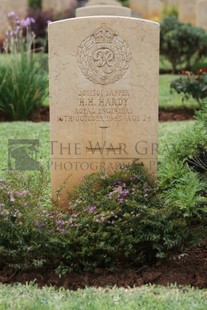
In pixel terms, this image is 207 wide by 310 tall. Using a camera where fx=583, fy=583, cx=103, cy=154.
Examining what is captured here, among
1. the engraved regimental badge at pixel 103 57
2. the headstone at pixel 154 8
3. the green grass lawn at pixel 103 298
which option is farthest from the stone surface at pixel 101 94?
the headstone at pixel 154 8

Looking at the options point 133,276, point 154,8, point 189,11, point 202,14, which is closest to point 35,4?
point 154,8

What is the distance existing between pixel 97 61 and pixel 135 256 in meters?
1.51

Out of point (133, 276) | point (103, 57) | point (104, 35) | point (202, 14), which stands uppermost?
point (202, 14)

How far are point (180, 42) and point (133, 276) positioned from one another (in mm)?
11367

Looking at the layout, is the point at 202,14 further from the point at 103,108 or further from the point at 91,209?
the point at 91,209

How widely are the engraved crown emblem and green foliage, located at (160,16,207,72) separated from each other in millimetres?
10154

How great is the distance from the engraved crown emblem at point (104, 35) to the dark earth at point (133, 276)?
1.68 meters

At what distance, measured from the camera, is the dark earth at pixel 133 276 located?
3682mm

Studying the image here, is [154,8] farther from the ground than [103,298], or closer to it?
farther from the ground

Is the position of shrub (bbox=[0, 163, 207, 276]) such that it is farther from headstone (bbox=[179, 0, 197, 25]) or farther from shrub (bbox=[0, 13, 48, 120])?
headstone (bbox=[179, 0, 197, 25])

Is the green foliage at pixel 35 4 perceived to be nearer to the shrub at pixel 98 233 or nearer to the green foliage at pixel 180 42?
the green foliage at pixel 180 42

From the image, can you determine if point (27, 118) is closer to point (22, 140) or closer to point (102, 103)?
point (22, 140)

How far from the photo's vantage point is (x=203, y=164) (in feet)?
14.8

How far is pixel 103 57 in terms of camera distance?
14.5 ft
